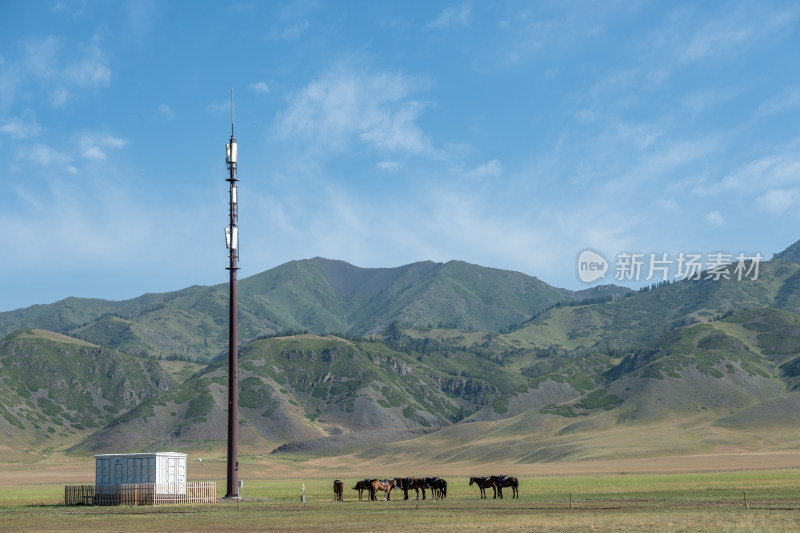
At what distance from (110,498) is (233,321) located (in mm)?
20758

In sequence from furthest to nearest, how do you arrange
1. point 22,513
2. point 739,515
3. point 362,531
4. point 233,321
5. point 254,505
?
1. point 233,321
2. point 254,505
3. point 22,513
4. point 739,515
5. point 362,531

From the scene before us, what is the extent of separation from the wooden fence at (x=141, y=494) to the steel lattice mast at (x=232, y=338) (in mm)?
5796

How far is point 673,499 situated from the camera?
65.9 meters

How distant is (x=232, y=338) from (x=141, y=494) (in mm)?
18921

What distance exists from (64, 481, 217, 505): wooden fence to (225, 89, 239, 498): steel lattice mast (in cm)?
580

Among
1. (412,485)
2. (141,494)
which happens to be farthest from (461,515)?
(141,494)

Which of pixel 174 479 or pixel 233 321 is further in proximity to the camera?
pixel 233 321

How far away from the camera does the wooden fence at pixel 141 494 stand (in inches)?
2815

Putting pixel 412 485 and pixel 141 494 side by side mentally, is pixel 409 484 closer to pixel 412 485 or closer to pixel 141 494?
pixel 412 485

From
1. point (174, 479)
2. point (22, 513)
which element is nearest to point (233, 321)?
point (174, 479)

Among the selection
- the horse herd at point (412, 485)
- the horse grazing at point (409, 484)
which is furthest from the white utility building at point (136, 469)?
the horse grazing at point (409, 484)

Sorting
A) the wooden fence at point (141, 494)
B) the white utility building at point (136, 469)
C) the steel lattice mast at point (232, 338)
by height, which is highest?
the steel lattice mast at point (232, 338)

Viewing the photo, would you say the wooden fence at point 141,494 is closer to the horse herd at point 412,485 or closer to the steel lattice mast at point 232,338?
the steel lattice mast at point 232,338

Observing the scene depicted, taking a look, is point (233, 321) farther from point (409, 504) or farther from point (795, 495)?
point (795, 495)
